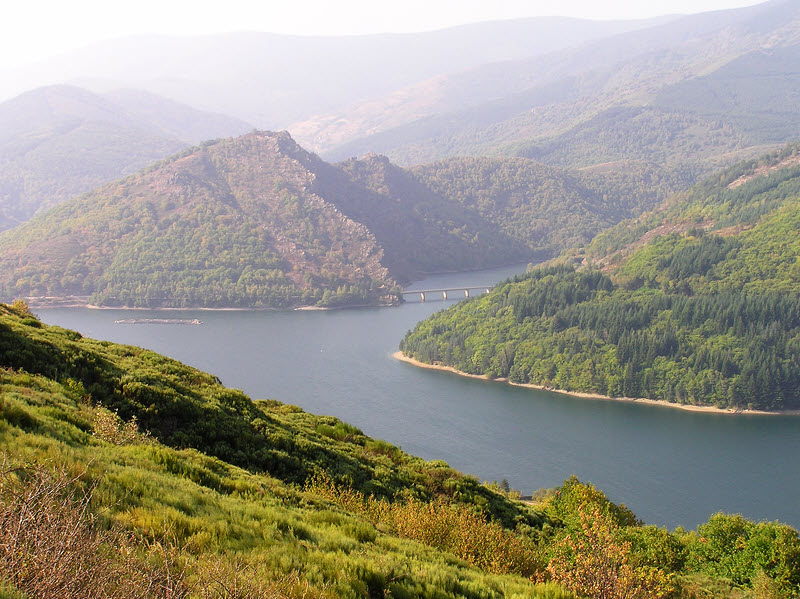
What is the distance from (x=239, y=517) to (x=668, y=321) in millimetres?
66161

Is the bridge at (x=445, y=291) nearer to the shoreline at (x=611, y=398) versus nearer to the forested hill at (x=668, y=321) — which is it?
the forested hill at (x=668, y=321)

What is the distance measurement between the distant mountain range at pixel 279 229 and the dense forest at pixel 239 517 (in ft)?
280

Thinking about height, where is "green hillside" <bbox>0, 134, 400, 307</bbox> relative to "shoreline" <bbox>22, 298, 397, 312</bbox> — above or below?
above

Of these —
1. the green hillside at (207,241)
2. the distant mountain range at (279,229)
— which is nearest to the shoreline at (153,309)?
the green hillside at (207,241)

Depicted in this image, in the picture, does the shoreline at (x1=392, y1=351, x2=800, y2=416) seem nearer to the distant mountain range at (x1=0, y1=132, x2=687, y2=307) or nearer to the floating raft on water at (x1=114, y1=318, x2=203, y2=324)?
the distant mountain range at (x1=0, y1=132, x2=687, y2=307)

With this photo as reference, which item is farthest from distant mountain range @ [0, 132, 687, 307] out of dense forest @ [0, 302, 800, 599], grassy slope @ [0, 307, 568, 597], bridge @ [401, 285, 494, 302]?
grassy slope @ [0, 307, 568, 597]

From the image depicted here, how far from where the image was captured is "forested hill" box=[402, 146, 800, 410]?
5784 cm

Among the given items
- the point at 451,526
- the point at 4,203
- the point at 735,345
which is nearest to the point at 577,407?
the point at 735,345

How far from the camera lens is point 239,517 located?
20.9 feet

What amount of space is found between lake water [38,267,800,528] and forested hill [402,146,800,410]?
2914 mm

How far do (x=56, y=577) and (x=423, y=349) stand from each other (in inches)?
2710

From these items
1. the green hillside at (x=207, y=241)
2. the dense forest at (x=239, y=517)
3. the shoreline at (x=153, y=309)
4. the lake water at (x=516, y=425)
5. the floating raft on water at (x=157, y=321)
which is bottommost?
the lake water at (x=516, y=425)

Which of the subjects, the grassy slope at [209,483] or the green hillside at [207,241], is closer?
the grassy slope at [209,483]

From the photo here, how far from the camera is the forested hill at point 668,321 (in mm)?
57844
